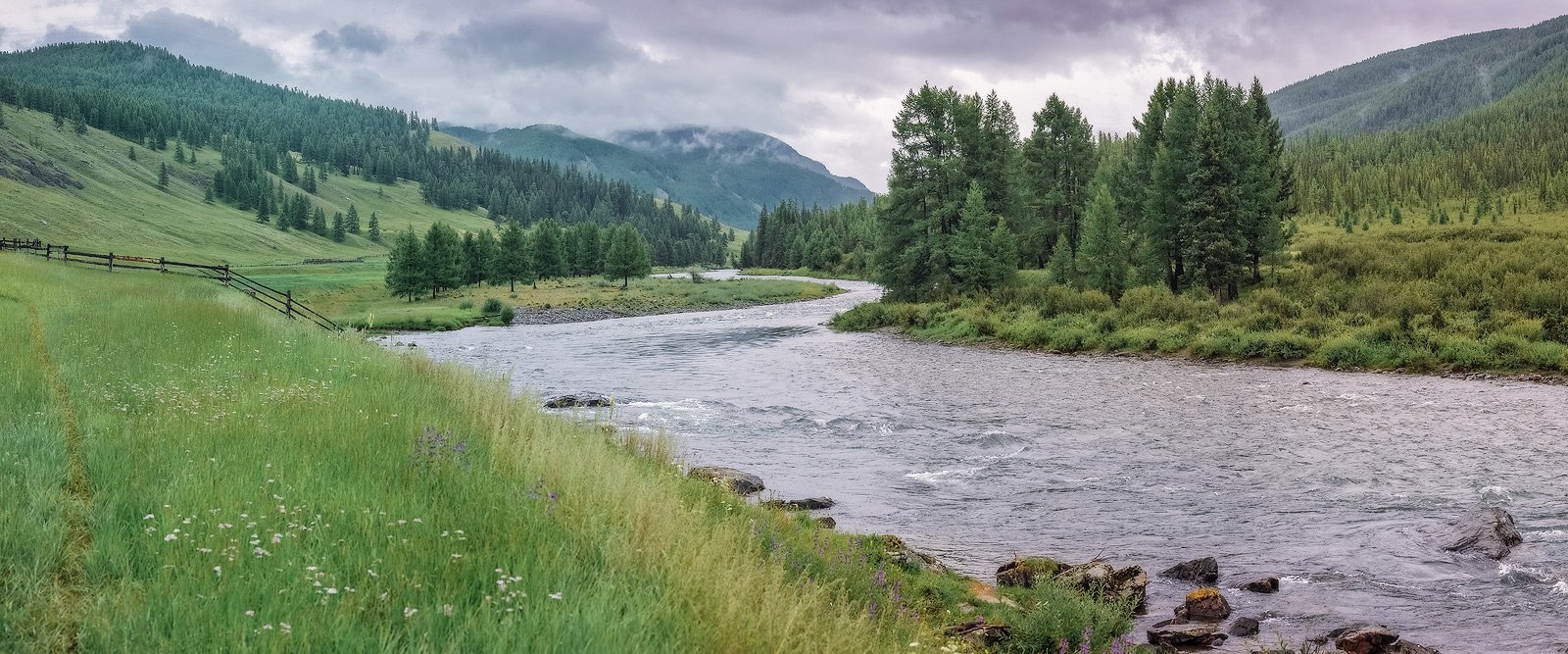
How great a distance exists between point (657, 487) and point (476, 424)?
396 cm

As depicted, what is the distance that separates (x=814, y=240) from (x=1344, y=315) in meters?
119

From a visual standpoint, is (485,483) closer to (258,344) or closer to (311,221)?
(258,344)

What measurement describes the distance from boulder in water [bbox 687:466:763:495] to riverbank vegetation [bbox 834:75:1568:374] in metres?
25.2

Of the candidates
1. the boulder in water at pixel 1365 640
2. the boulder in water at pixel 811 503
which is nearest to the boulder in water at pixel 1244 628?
the boulder in water at pixel 1365 640

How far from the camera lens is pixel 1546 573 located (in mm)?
10273

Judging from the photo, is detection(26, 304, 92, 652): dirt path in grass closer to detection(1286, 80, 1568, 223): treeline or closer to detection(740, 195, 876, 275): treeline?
detection(1286, 80, 1568, 223): treeline

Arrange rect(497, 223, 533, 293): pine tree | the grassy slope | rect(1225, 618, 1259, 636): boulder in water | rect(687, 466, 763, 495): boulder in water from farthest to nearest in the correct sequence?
rect(497, 223, 533, 293): pine tree, the grassy slope, rect(687, 466, 763, 495): boulder in water, rect(1225, 618, 1259, 636): boulder in water

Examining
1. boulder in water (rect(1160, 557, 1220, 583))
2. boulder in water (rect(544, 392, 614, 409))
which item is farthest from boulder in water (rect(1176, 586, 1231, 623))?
boulder in water (rect(544, 392, 614, 409))

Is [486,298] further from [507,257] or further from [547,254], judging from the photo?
[547,254]

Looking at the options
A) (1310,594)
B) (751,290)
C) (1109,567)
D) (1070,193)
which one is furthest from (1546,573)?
(751,290)

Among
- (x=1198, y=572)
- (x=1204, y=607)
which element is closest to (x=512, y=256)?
(x=1198, y=572)

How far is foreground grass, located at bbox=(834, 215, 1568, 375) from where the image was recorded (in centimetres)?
2873

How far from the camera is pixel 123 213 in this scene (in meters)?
135

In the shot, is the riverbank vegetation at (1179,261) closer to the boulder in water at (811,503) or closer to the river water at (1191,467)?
the river water at (1191,467)
